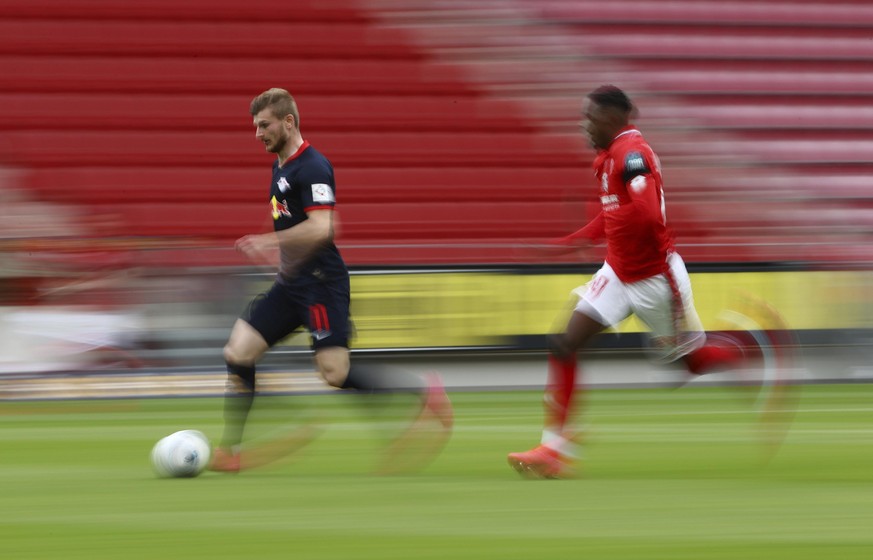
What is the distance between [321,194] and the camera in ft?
18.7

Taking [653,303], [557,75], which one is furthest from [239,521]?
[557,75]

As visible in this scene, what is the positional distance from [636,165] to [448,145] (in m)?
8.37

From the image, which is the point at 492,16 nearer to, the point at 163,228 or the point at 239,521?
the point at 163,228

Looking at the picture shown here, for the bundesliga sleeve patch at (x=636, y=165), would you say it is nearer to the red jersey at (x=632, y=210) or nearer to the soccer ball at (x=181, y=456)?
the red jersey at (x=632, y=210)

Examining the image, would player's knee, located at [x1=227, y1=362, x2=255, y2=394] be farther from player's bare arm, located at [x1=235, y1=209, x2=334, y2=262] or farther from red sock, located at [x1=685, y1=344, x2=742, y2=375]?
red sock, located at [x1=685, y1=344, x2=742, y2=375]

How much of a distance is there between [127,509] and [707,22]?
11022mm

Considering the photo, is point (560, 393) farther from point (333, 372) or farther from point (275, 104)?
point (275, 104)

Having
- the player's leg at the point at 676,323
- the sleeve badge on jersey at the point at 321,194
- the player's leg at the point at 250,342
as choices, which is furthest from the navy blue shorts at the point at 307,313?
the player's leg at the point at 676,323

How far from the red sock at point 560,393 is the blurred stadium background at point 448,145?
5790 mm

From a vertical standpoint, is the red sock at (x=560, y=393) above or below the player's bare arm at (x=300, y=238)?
below

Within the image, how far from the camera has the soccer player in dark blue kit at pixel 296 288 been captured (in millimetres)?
5680

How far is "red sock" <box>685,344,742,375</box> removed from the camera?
19.9ft

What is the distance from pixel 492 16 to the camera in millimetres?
14203

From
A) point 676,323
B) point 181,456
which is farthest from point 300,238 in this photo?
point 676,323
